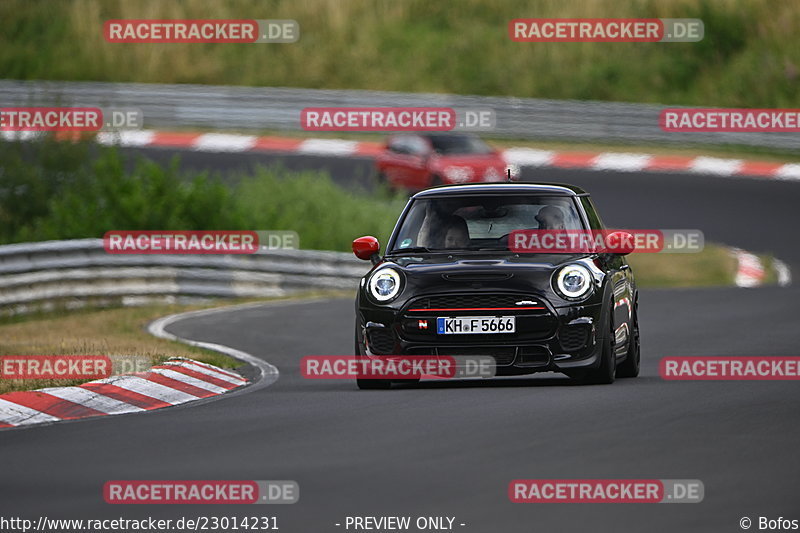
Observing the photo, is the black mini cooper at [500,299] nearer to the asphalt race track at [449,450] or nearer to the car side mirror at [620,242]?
the car side mirror at [620,242]

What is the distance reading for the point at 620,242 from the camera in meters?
12.2

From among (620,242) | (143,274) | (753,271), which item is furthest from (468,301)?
(753,271)

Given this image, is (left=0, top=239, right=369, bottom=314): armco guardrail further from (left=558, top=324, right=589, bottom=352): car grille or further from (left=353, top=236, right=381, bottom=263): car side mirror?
(left=558, top=324, right=589, bottom=352): car grille

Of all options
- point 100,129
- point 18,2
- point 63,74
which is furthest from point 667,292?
point 18,2

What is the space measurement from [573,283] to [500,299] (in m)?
0.51

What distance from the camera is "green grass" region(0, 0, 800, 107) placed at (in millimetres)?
40625

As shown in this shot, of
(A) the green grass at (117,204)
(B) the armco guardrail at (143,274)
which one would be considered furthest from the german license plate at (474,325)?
(A) the green grass at (117,204)

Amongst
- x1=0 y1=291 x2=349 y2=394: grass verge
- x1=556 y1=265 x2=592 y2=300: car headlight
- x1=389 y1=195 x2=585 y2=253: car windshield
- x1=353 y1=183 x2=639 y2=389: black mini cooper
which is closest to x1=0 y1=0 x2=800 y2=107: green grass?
x1=0 y1=291 x2=349 y2=394: grass verge

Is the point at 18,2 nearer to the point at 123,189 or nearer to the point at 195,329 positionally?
the point at 123,189

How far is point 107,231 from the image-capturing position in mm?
23531

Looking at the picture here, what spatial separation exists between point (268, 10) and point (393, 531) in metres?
40.4

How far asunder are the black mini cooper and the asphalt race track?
0.27 m

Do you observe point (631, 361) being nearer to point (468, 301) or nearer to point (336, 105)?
point (468, 301)

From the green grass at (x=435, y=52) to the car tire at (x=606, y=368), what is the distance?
27816 mm
